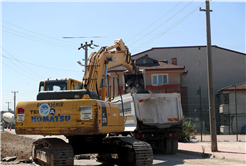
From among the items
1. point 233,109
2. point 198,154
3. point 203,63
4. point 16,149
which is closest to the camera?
point 198,154

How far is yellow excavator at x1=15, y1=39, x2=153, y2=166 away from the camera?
26.7 ft

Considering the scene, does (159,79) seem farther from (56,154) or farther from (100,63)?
(56,154)

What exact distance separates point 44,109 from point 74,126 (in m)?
1.01

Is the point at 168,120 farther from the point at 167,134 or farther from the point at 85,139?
the point at 85,139

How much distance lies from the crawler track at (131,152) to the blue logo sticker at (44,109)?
8.63 ft

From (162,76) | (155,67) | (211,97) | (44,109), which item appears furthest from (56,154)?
(162,76)

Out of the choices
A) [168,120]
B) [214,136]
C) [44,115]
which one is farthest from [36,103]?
[214,136]

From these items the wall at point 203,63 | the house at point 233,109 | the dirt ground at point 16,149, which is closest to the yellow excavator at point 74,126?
the dirt ground at point 16,149

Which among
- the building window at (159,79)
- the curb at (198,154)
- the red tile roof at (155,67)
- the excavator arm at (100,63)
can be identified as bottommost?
the curb at (198,154)

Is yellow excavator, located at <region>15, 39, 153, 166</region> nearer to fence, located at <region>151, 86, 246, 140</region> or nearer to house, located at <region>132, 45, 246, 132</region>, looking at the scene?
fence, located at <region>151, 86, 246, 140</region>

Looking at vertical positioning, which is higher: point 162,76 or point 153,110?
point 162,76

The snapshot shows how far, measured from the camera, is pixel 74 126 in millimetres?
8133

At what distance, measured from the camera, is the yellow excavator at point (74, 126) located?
815 cm

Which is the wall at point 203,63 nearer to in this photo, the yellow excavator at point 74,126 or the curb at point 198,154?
the curb at point 198,154
